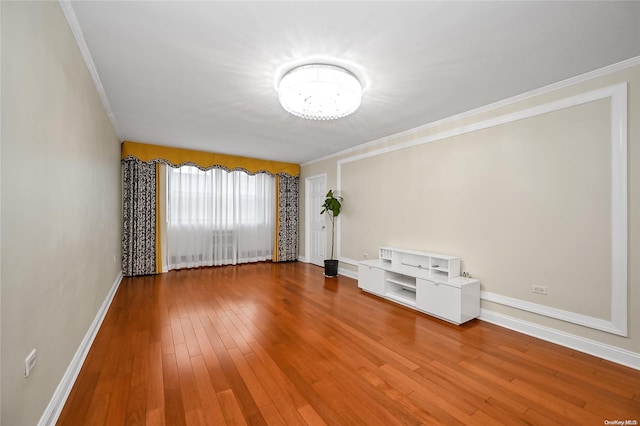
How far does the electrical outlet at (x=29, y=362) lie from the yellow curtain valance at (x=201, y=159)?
4.46 m

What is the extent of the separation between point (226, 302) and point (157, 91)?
2693 mm

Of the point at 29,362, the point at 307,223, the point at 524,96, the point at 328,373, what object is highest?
the point at 524,96

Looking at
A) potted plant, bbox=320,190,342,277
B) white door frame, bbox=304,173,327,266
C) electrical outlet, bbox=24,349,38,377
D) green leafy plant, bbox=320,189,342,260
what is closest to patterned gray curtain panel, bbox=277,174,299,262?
white door frame, bbox=304,173,327,266

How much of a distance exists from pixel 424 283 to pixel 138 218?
5.12m

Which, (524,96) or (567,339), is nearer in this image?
(567,339)

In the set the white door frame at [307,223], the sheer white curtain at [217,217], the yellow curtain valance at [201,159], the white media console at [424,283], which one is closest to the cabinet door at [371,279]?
the white media console at [424,283]

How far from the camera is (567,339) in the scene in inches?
98.7

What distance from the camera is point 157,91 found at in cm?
284

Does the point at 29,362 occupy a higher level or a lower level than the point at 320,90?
lower

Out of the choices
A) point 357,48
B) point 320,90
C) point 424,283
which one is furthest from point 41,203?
point 424,283

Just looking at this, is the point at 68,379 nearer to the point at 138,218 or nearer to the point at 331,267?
the point at 138,218

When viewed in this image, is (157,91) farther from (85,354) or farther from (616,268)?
(616,268)

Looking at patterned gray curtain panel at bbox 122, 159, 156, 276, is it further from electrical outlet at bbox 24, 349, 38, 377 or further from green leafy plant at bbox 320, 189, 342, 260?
electrical outlet at bbox 24, 349, 38, 377

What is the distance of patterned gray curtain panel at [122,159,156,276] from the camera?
4891 millimetres
